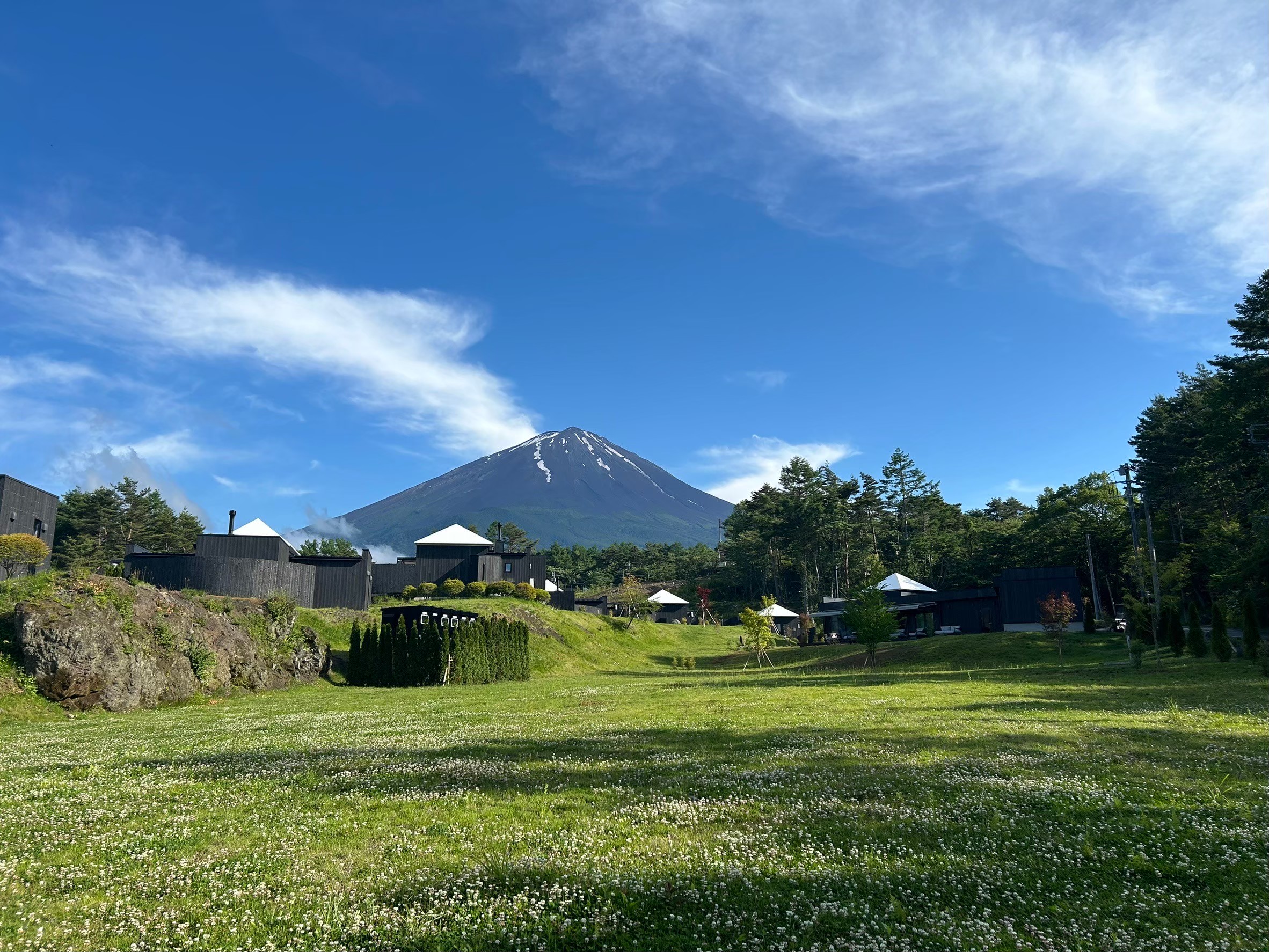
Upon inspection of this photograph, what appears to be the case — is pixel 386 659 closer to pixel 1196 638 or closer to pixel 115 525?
pixel 1196 638

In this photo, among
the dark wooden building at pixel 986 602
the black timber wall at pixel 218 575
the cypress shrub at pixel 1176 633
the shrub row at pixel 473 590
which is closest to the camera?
the cypress shrub at pixel 1176 633

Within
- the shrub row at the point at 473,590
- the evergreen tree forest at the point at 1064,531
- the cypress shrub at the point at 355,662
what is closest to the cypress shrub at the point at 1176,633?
the evergreen tree forest at the point at 1064,531

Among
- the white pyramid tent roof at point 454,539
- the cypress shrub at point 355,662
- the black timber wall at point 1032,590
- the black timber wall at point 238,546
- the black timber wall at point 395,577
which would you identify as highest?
the white pyramid tent roof at point 454,539

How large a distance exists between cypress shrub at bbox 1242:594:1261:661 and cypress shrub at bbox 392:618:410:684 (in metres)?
38.7

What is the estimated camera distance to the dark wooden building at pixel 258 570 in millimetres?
44406

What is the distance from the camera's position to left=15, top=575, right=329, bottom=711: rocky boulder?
926 inches

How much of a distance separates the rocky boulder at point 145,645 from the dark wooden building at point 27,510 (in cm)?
2690

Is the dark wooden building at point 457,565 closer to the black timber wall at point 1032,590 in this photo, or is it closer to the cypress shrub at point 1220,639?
the black timber wall at point 1032,590

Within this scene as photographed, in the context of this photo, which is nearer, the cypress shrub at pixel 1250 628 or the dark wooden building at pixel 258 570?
the cypress shrub at pixel 1250 628

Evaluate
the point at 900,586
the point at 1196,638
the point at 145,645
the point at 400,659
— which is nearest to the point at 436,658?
the point at 400,659

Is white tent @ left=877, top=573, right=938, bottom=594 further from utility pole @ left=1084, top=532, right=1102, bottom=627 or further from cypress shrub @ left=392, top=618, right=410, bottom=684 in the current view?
cypress shrub @ left=392, top=618, right=410, bottom=684

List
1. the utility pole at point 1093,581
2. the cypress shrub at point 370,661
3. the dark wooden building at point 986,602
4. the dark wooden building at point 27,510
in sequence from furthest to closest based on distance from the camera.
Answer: the utility pole at point 1093,581
the dark wooden building at point 986,602
the dark wooden building at point 27,510
the cypress shrub at point 370,661

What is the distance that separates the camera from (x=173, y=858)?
7477 millimetres

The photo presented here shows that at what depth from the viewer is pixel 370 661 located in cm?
3816
